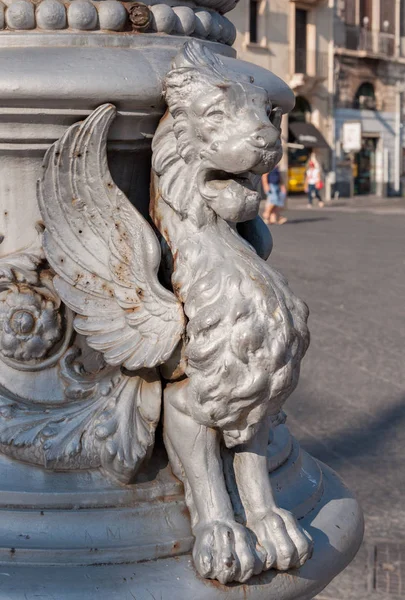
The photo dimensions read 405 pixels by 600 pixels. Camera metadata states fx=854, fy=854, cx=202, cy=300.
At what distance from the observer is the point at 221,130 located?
4.54 ft

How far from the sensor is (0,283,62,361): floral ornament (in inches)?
59.7

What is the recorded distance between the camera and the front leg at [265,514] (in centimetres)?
137

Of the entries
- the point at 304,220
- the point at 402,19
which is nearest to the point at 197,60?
the point at 304,220

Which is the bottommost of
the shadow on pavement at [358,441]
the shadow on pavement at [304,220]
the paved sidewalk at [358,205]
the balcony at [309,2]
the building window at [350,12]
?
the shadow on pavement at [358,441]

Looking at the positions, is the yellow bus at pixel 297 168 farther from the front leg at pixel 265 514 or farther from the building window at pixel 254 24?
the front leg at pixel 265 514

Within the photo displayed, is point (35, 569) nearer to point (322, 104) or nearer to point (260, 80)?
point (260, 80)

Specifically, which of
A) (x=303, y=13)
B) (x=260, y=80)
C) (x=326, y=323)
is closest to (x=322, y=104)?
Result: (x=303, y=13)

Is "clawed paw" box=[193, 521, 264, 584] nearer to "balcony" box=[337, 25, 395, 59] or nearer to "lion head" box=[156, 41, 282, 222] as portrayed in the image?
"lion head" box=[156, 41, 282, 222]

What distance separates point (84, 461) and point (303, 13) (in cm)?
2530

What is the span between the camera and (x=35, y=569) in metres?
1.35

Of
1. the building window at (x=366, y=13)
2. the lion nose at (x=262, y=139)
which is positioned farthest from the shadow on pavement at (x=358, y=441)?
the building window at (x=366, y=13)

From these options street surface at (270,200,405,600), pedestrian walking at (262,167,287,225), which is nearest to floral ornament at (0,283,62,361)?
street surface at (270,200,405,600)

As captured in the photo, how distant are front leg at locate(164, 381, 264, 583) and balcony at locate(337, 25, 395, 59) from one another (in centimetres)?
2622

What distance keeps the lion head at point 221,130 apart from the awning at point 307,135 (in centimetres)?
2291
